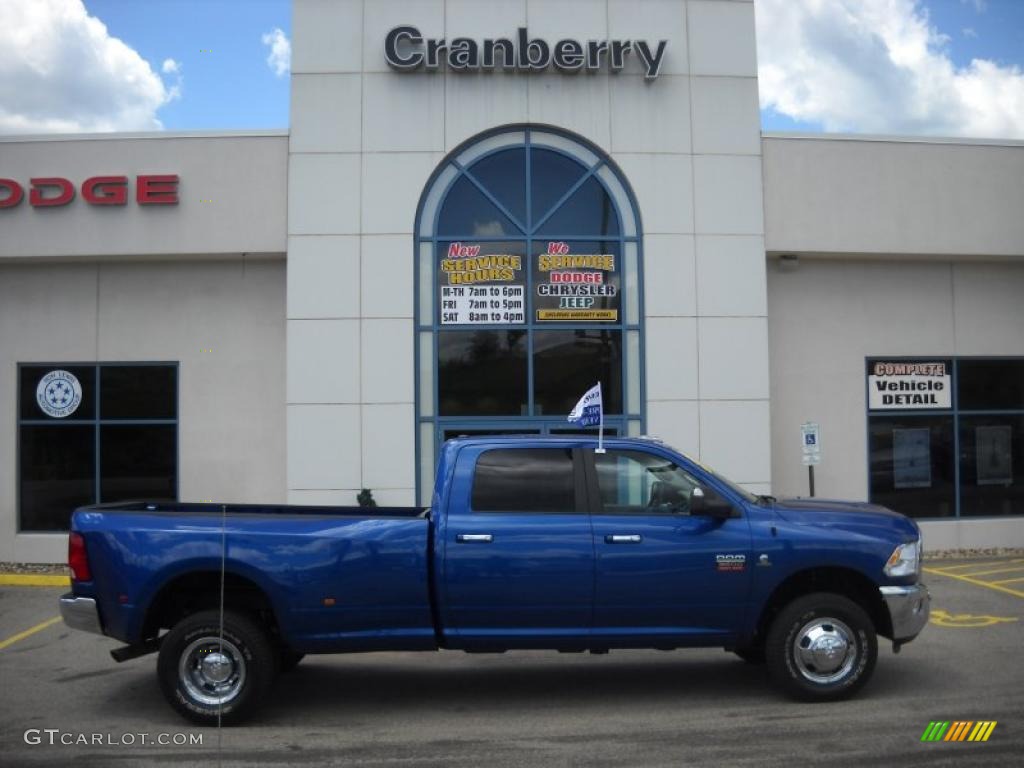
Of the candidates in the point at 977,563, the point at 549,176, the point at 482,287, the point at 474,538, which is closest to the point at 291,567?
the point at 474,538

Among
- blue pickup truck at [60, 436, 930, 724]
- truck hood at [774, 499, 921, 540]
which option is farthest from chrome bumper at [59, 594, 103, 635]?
truck hood at [774, 499, 921, 540]

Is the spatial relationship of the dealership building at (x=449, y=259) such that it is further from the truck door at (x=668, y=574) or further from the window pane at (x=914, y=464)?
the truck door at (x=668, y=574)

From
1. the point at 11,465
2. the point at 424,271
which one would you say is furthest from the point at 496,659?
the point at 11,465

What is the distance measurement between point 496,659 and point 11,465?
9.53 meters

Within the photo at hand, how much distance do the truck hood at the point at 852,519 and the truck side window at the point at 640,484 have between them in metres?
0.74

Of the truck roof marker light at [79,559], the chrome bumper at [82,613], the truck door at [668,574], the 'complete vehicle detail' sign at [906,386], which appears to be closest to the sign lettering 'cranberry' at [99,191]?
the truck roof marker light at [79,559]

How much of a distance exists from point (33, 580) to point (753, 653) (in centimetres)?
Result: 1019

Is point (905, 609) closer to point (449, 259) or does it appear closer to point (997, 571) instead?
point (997, 571)

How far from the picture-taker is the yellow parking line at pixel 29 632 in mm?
10070

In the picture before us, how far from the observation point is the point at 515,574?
7125 mm

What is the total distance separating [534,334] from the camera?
47.6 feet

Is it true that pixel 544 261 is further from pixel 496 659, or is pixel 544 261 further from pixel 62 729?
pixel 62 729

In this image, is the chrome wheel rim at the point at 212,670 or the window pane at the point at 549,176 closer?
the chrome wheel rim at the point at 212,670

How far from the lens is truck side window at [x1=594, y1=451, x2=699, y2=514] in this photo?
290 inches
